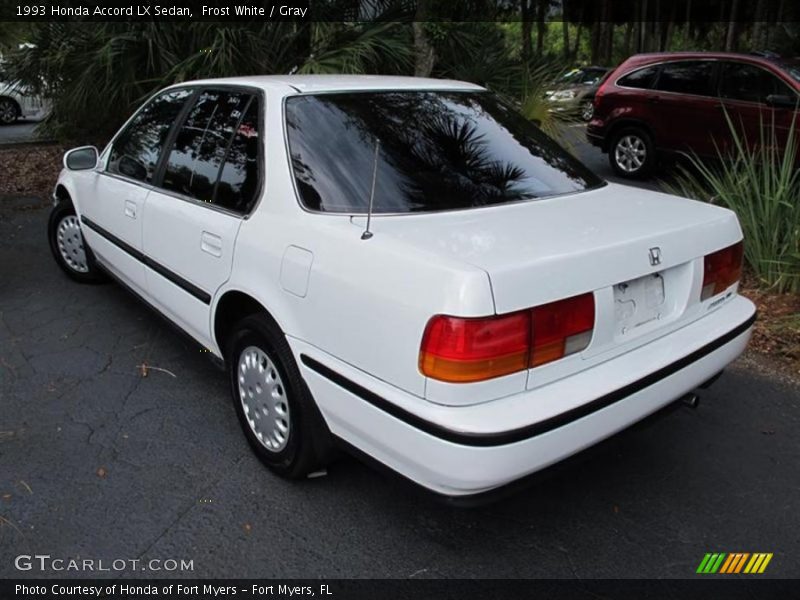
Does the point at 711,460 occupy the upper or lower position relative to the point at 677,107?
lower

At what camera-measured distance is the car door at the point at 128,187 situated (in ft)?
12.0

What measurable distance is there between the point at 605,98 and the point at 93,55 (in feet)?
21.5

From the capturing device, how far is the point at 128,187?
12.4 feet

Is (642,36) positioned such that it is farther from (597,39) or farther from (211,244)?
(211,244)

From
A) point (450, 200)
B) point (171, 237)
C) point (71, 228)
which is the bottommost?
point (71, 228)

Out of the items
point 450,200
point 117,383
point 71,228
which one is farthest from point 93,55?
point 450,200

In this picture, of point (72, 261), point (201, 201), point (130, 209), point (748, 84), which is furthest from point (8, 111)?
point (201, 201)

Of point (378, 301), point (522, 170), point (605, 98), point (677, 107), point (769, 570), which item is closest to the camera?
point (378, 301)

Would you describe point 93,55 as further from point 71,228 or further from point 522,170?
point 522,170

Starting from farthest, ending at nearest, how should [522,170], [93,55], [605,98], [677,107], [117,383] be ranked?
[605,98]
[677,107]
[93,55]
[117,383]
[522,170]

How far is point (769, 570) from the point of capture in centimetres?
243

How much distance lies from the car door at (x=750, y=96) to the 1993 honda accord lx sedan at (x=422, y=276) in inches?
222

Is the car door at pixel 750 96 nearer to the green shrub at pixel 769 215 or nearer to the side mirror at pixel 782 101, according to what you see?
the side mirror at pixel 782 101
